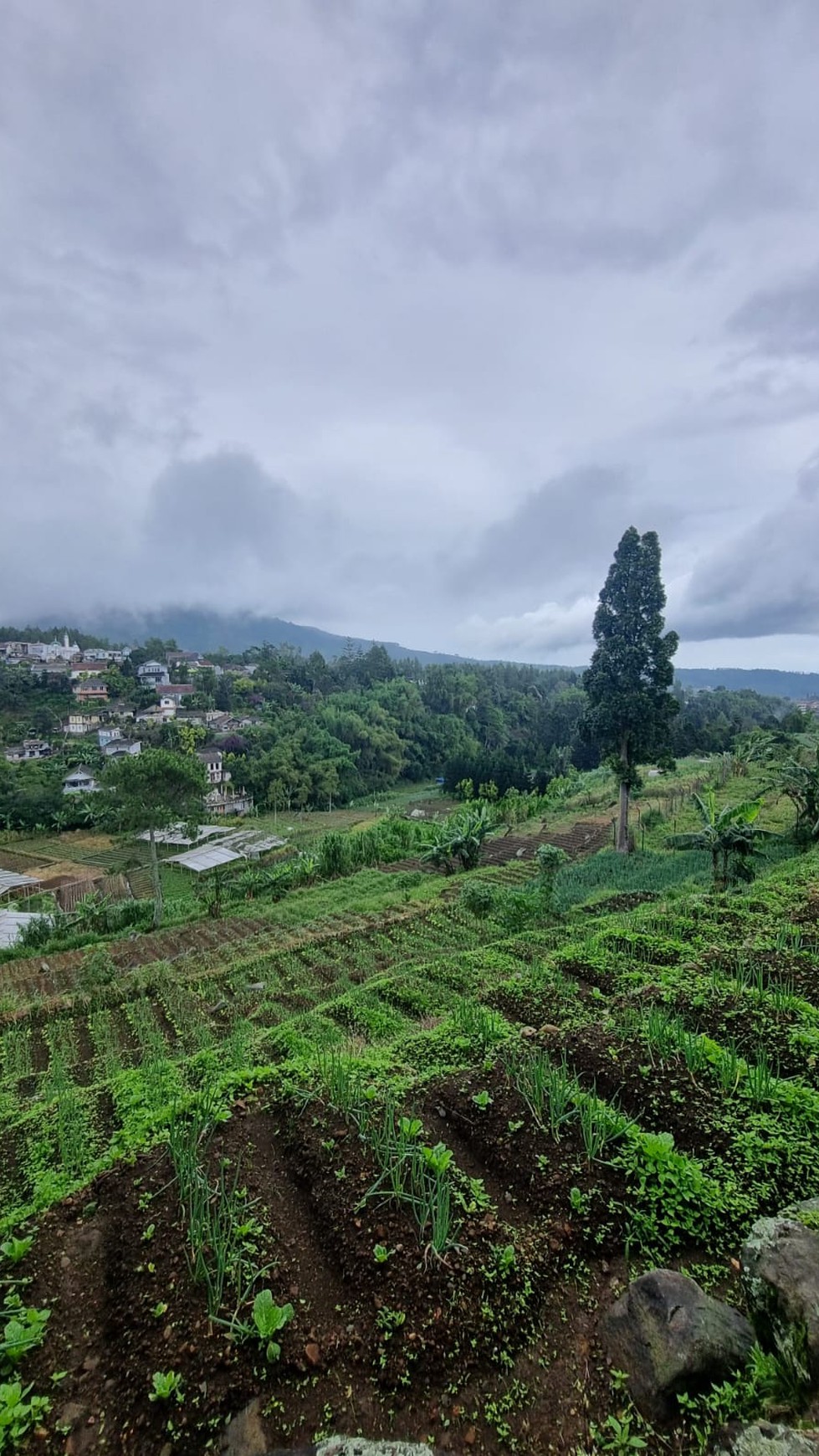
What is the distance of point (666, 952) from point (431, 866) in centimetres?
1450

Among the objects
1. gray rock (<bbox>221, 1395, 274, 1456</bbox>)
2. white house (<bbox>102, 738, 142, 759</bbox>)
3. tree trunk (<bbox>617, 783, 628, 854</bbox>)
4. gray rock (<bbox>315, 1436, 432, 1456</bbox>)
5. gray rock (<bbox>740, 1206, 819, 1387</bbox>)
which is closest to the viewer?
gray rock (<bbox>315, 1436, 432, 1456</bbox>)

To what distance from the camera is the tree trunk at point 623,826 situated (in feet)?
58.7

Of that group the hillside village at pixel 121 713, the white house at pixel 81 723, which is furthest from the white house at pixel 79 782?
the white house at pixel 81 723

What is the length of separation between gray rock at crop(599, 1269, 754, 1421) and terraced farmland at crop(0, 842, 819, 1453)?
91 mm

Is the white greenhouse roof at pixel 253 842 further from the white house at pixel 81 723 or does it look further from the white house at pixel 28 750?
the white house at pixel 81 723

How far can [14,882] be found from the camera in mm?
30047

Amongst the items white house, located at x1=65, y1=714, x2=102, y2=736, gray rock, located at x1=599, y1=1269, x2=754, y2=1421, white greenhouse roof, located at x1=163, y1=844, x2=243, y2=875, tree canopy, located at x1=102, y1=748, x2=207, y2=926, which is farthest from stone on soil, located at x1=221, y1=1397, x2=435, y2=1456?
white house, located at x1=65, y1=714, x2=102, y2=736

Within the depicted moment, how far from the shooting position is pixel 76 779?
51938 millimetres

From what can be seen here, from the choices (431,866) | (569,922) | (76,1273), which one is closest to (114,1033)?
(76,1273)

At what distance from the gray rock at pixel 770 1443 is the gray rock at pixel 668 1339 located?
0.32m

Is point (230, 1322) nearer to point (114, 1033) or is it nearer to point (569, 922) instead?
point (114, 1033)

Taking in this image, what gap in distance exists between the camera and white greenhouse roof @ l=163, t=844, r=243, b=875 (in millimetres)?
31391

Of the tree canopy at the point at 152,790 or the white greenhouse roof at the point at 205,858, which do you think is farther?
the white greenhouse roof at the point at 205,858

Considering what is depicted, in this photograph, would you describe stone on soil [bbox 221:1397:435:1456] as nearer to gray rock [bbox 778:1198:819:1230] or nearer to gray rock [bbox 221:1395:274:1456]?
gray rock [bbox 221:1395:274:1456]
